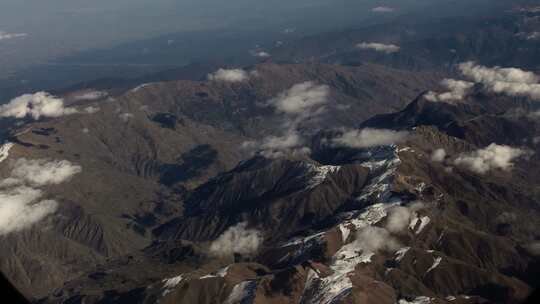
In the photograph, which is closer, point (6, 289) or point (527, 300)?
point (527, 300)
